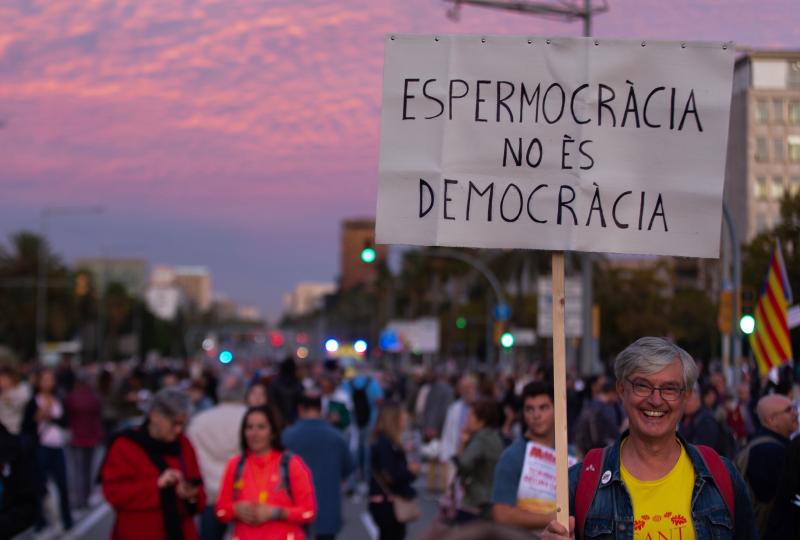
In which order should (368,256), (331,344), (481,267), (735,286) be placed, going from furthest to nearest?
(481,267), (331,344), (368,256), (735,286)

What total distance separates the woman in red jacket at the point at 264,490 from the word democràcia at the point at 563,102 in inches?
136

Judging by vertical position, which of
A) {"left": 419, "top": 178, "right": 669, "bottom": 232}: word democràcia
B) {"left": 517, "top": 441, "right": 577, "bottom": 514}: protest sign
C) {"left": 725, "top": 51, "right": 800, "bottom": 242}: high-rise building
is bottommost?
{"left": 517, "top": 441, "right": 577, "bottom": 514}: protest sign

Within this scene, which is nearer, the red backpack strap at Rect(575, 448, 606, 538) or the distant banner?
the red backpack strap at Rect(575, 448, 606, 538)

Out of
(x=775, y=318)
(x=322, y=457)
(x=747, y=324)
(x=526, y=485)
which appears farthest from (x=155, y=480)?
(x=747, y=324)

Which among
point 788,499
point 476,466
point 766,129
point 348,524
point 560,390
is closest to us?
point 560,390

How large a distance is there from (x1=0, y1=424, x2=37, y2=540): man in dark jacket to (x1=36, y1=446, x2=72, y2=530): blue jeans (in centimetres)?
992

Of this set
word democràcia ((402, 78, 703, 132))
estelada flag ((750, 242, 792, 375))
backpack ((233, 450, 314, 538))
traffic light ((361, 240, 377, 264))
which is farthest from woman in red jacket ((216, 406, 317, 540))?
traffic light ((361, 240, 377, 264))

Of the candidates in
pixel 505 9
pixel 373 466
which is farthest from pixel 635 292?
pixel 373 466

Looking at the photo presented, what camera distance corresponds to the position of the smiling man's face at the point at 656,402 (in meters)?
4.36

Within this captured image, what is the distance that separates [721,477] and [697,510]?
155mm

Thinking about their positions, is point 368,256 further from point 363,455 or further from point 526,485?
point 526,485

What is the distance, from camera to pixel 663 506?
14.0 ft

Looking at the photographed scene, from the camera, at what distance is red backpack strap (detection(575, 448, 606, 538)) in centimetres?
436

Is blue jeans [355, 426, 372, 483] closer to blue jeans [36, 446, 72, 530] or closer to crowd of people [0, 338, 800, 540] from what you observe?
crowd of people [0, 338, 800, 540]
